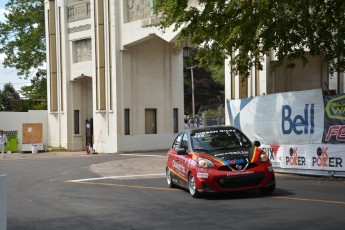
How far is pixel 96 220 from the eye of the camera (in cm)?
953

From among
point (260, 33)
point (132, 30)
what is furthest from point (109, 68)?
point (260, 33)

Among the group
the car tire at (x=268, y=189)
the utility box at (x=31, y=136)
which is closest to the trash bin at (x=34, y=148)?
the utility box at (x=31, y=136)

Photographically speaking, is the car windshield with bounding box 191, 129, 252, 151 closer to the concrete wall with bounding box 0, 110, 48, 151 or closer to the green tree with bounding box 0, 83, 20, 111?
the concrete wall with bounding box 0, 110, 48, 151

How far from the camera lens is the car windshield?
12380mm

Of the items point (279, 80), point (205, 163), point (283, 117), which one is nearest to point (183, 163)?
point (205, 163)

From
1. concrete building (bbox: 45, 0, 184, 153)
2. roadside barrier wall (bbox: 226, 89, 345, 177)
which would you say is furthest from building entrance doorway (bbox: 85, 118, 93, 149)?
roadside barrier wall (bbox: 226, 89, 345, 177)

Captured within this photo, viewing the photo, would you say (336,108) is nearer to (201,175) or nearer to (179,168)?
(179,168)

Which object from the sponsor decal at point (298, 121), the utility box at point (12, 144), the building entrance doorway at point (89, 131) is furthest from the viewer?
the building entrance doorway at point (89, 131)

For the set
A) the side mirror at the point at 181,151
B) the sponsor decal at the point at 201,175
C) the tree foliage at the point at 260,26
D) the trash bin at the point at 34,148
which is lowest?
the trash bin at the point at 34,148

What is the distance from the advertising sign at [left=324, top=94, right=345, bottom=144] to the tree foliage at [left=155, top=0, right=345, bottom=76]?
1.20 metres

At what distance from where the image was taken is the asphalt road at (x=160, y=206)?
8922 mm

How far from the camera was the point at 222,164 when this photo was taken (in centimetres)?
1134

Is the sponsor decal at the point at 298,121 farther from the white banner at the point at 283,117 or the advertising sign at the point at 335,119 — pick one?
A: the advertising sign at the point at 335,119

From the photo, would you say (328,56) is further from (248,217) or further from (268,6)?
(248,217)
